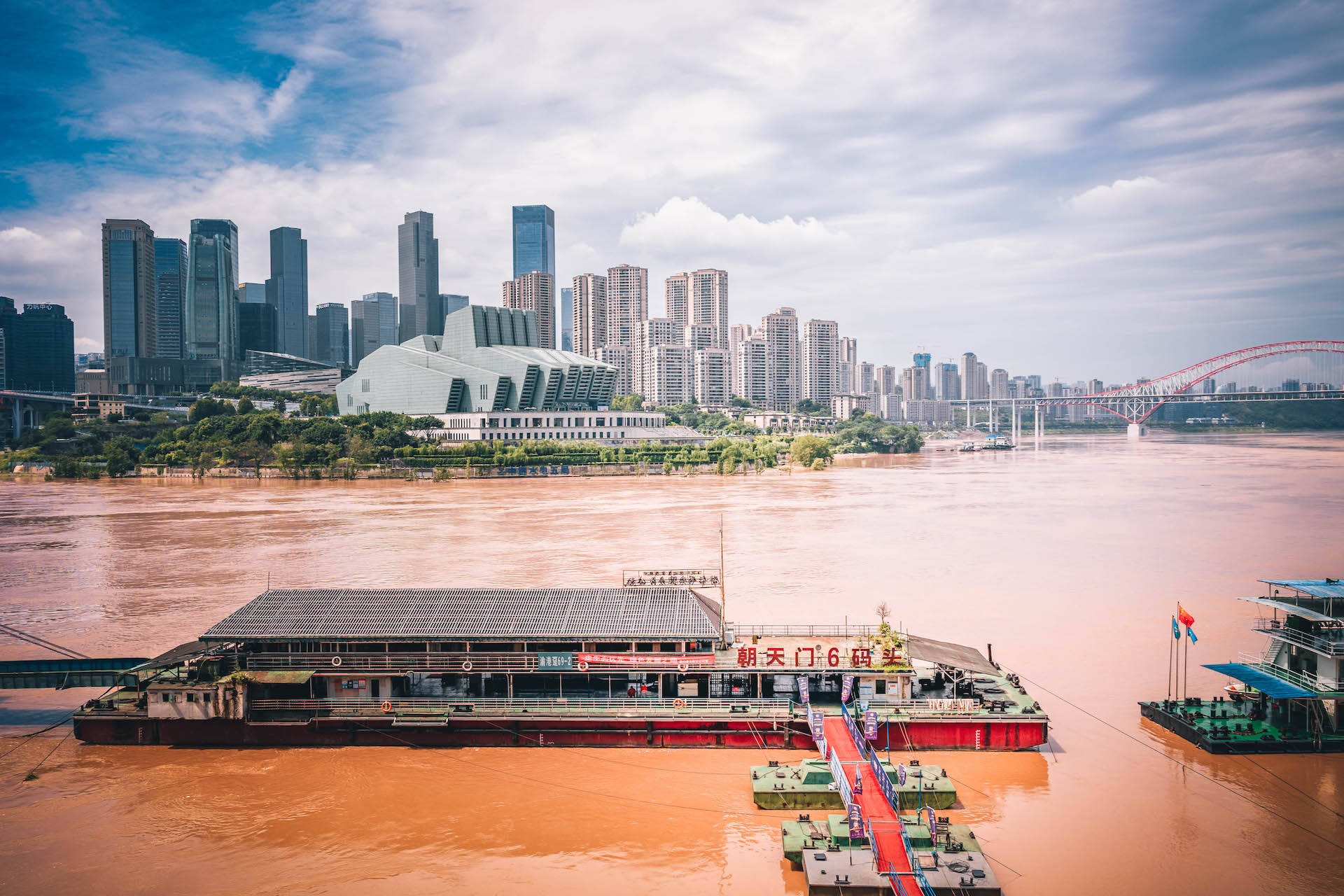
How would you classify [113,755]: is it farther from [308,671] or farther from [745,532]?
[745,532]

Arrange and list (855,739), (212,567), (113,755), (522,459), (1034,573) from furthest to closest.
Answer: (522,459) → (212,567) → (1034,573) → (113,755) → (855,739)

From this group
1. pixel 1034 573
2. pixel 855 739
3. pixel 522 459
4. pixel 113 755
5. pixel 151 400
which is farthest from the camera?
pixel 151 400

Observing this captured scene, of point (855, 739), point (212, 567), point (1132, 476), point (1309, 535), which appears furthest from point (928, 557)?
point (1132, 476)

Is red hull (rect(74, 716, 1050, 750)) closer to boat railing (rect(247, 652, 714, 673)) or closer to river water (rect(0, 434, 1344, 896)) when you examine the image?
river water (rect(0, 434, 1344, 896))

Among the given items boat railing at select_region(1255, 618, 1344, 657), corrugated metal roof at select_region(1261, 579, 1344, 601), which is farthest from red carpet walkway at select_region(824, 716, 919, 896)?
corrugated metal roof at select_region(1261, 579, 1344, 601)

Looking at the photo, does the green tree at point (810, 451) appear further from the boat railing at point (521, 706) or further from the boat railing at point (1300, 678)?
the boat railing at point (521, 706)

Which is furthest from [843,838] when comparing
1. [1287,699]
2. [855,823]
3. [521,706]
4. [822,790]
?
[1287,699]

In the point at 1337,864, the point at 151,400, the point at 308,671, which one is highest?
the point at 151,400
